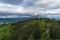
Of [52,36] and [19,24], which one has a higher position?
[19,24]

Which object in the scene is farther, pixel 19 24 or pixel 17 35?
pixel 19 24

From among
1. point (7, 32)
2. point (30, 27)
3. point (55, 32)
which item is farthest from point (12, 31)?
point (55, 32)

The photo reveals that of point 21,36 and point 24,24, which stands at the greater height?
point 24,24

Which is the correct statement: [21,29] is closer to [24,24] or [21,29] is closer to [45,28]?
[24,24]

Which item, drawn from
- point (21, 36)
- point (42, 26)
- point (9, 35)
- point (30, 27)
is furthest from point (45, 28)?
point (9, 35)

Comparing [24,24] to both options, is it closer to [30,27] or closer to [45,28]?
[30,27]

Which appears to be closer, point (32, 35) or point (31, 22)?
point (32, 35)
